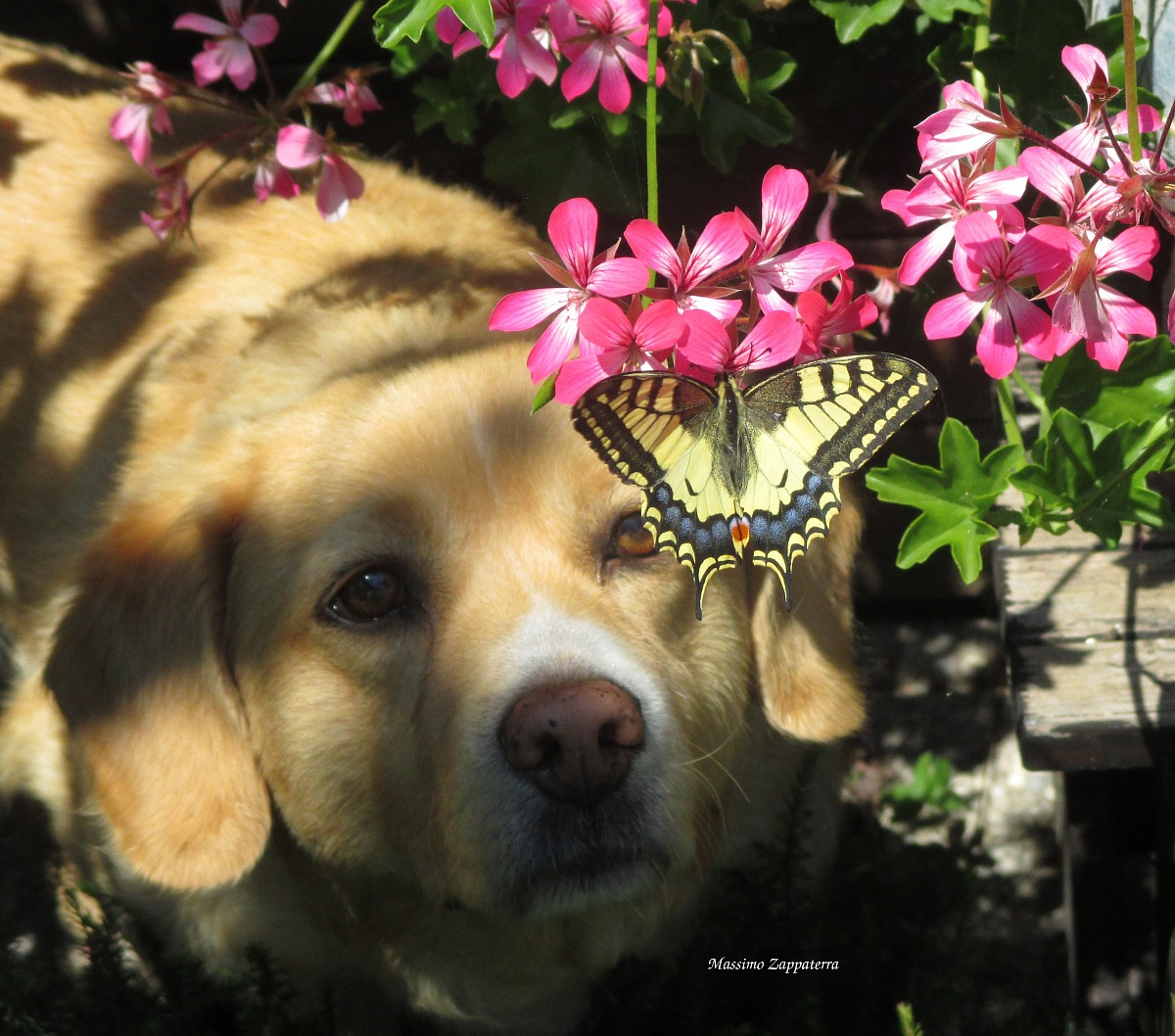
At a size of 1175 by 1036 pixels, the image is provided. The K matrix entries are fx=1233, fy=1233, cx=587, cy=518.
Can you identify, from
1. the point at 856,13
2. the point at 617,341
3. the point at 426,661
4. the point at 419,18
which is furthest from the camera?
the point at 856,13

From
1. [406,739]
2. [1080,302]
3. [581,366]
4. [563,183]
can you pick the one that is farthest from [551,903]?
[563,183]

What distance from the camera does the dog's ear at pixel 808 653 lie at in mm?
2186

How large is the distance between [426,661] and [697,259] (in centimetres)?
85

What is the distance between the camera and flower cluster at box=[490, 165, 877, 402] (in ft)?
4.32

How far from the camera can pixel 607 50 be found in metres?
1.63

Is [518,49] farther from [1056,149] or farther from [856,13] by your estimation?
[856,13]

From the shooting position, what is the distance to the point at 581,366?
1.35 meters

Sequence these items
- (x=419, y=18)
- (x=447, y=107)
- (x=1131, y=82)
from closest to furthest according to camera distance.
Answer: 1. (x=1131, y=82)
2. (x=419, y=18)
3. (x=447, y=107)

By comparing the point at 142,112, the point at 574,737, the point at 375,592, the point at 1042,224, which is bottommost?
the point at 574,737

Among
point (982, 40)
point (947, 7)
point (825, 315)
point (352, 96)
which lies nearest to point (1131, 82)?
point (825, 315)

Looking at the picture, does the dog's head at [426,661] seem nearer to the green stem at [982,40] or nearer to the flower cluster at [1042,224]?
the flower cluster at [1042,224]

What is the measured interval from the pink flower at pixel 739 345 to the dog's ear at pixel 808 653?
2.67 ft

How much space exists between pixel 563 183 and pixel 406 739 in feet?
3.90

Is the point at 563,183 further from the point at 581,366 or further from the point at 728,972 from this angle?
the point at 728,972
